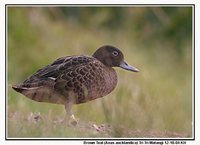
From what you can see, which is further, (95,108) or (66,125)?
(95,108)

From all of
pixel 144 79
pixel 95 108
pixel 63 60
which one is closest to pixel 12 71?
pixel 144 79

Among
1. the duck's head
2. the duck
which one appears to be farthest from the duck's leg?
the duck's head

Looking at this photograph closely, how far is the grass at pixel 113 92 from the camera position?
8172mm

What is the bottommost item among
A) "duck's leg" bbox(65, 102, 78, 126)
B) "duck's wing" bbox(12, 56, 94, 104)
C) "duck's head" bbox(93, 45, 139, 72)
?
"duck's leg" bbox(65, 102, 78, 126)

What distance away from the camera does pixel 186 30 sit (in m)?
15.0

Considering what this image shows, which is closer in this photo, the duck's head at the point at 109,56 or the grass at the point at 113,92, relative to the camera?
the grass at the point at 113,92

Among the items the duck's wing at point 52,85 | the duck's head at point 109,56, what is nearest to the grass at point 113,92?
the duck's wing at point 52,85

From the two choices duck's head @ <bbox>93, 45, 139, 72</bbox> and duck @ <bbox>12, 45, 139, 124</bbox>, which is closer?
duck @ <bbox>12, 45, 139, 124</bbox>

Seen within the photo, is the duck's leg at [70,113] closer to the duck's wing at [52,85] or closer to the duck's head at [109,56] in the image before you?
the duck's wing at [52,85]

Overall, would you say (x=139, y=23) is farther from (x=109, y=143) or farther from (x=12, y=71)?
(x=109, y=143)

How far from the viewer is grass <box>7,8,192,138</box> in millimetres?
8172

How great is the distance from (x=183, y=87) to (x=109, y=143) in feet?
17.4

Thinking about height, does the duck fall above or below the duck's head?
below

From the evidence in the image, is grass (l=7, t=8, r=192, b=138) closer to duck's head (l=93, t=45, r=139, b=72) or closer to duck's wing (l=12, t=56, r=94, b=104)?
duck's wing (l=12, t=56, r=94, b=104)
